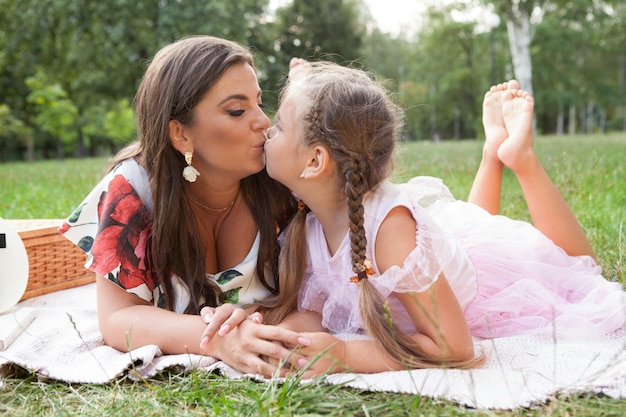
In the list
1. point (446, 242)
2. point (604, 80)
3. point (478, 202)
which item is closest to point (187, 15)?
point (478, 202)

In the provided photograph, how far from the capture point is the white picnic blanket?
5.15 feet

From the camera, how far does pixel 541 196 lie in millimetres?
2766

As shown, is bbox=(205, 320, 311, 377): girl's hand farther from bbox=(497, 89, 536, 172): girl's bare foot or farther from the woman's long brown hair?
bbox=(497, 89, 536, 172): girl's bare foot

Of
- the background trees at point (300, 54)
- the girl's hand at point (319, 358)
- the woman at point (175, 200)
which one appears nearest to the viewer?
the girl's hand at point (319, 358)

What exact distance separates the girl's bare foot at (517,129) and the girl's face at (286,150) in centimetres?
122

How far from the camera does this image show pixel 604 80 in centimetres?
3628

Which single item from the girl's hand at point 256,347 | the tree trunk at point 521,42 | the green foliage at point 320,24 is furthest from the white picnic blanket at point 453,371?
the green foliage at point 320,24

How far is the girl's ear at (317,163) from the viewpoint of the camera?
1.99m

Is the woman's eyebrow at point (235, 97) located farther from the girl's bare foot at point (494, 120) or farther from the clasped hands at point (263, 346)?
the girl's bare foot at point (494, 120)

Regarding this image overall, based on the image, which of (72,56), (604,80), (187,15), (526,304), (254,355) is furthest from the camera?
(604,80)

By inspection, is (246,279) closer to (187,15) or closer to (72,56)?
(187,15)

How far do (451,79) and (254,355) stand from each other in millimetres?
39457

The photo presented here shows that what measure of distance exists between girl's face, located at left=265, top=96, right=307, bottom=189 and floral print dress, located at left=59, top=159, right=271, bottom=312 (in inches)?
16.5

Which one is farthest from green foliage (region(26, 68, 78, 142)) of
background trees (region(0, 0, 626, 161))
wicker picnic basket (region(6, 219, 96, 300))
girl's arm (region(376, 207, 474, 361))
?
girl's arm (region(376, 207, 474, 361))
